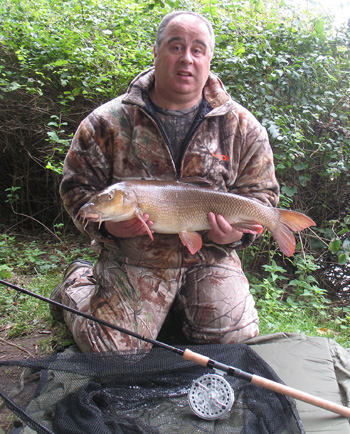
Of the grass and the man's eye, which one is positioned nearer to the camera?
the man's eye

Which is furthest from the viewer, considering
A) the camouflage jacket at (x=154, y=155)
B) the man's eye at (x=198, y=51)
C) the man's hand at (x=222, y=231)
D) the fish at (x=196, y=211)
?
the camouflage jacket at (x=154, y=155)

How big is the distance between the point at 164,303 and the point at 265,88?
270 centimetres

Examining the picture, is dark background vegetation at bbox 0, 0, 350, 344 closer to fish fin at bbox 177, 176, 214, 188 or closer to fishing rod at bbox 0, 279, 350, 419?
fish fin at bbox 177, 176, 214, 188

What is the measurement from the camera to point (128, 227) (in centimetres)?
254

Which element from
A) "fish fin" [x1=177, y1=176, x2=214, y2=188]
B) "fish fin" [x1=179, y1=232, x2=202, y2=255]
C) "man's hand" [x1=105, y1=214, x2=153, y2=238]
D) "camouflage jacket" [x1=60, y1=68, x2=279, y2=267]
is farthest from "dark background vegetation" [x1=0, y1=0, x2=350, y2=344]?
"man's hand" [x1=105, y1=214, x2=153, y2=238]

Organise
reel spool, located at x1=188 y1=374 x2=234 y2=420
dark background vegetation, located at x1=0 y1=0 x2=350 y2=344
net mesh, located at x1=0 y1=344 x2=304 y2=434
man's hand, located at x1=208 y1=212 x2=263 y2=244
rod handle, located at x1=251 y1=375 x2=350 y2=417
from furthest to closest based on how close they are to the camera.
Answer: dark background vegetation, located at x1=0 y1=0 x2=350 y2=344, man's hand, located at x1=208 y1=212 x2=263 y2=244, reel spool, located at x1=188 y1=374 x2=234 y2=420, net mesh, located at x1=0 y1=344 x2=304 y2=434, rod handle, located at x1=251 y1=375 x2=350 y2=417

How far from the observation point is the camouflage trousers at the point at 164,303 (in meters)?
2.70

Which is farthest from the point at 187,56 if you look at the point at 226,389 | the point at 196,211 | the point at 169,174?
the point at 226,389

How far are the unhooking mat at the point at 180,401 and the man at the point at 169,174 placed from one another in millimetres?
522

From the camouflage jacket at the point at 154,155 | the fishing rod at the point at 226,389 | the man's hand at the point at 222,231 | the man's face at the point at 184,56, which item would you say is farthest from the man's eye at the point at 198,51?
the fishing rod at the point at 226,389

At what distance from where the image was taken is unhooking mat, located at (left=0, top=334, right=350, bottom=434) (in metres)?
1.89

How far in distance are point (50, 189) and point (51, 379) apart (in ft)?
13.4

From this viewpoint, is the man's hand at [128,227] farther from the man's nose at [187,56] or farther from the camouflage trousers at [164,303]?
the man's nose at [187,56]

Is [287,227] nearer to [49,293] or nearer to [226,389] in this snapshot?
[226,389]
